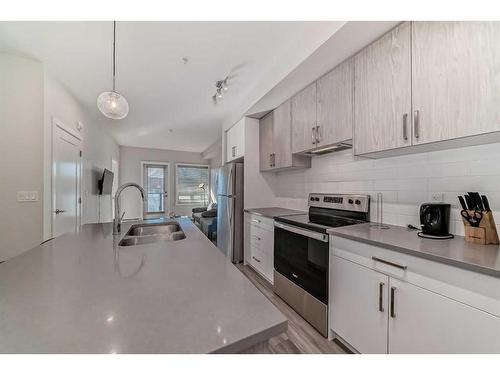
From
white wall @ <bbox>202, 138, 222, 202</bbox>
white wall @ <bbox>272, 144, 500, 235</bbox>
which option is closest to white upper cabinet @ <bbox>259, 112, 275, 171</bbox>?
white wall @ <bbox>272, 144, 500, 235</bbox>

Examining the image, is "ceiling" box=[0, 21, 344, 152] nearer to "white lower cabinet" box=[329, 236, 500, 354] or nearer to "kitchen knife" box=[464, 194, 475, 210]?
"kitchen knife" box=[464, 194, 475, 210]

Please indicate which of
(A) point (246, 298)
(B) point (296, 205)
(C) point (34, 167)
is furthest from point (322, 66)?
(C) point (34, 167)

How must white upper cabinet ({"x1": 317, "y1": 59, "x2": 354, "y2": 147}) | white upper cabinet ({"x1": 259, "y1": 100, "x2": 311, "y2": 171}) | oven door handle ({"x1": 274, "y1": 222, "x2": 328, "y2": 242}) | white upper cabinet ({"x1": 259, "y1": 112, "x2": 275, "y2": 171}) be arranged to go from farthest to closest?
white upper cabinet ({"x1": 259, "y1": 112, "x2": 275, "y2": 171}) < white upper cabinet ({"x1": 259, "y1": 100, "x2": 311, "y2": 171}) < white upper cabinet ({"x1": 317, "y1": 59, "x2": 354, "y2": 147}) < oven door handle ({"x1": 274, "y1": 222, "x2": 328, "y2": 242})

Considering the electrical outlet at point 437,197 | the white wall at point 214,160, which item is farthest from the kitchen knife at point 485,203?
the white wall at point 214,160

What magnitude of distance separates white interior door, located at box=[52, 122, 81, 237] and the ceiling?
714mm

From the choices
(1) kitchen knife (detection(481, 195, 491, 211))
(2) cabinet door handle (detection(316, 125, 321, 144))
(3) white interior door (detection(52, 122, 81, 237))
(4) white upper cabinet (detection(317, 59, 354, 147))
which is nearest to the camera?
(1) kitchen knife (detection(481, 195, 491, 211))

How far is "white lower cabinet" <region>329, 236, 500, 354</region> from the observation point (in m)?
0.90

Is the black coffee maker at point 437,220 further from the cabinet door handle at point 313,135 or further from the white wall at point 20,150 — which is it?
the white wall at point 20,150

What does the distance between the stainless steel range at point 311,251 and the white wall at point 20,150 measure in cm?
260

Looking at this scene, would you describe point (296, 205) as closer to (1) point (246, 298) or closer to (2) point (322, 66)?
(2) point (322, 66)

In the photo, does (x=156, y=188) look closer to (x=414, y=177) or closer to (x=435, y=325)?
(x=414, y=177)

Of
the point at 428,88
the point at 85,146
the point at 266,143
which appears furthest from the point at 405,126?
the point at 85,146

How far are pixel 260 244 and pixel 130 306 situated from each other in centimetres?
229
